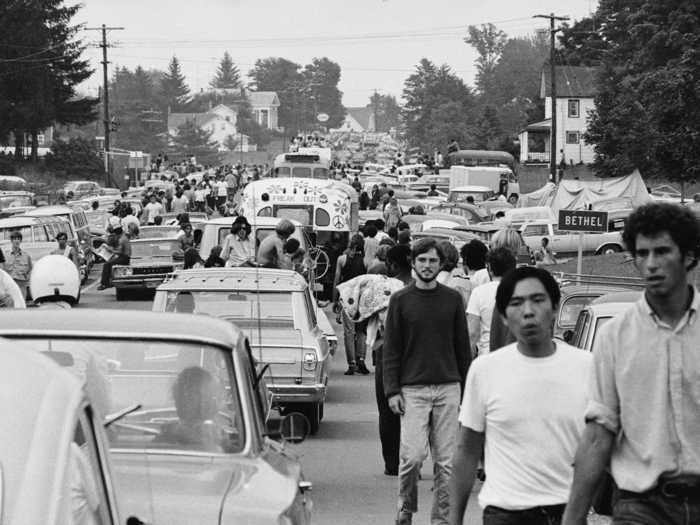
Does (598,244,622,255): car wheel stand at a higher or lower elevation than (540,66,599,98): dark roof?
lower

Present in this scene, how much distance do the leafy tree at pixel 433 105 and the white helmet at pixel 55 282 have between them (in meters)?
140

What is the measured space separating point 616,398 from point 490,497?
1.07m

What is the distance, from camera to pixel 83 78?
3794 inches

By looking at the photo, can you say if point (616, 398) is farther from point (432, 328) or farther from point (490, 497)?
point (432, 328)

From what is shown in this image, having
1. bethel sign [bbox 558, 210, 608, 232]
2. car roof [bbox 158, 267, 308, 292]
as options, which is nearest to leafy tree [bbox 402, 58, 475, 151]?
bethel sign [bbox 558, 210, 608, 232]

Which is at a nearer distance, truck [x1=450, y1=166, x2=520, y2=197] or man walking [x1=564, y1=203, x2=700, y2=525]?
man walking [x1=564, y1=203, x2=700, y2=525]

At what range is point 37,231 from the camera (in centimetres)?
3444

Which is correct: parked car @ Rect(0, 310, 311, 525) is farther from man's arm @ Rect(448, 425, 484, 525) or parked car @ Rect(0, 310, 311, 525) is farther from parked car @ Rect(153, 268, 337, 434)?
parked car @ Rect(153, 268, 337, 434)

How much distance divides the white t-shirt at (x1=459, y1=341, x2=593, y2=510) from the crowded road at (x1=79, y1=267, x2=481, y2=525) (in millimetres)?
4604

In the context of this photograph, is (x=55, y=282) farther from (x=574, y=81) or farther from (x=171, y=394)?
(x=574, y=81)

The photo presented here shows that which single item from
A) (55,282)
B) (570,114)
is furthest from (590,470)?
(570,114)

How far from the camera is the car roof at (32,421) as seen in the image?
3098 millimetres

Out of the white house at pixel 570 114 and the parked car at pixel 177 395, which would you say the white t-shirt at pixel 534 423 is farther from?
the white house at pixel 570 114

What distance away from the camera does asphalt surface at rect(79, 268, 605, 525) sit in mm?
11062
